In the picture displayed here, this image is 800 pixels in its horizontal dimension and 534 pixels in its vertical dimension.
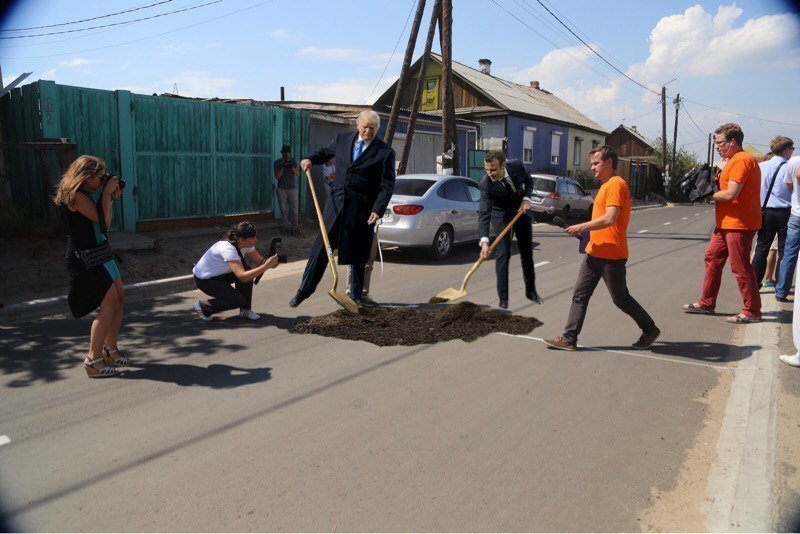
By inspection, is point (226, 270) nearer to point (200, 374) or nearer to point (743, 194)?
point (200, 374)

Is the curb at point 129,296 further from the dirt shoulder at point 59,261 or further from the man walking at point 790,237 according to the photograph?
the man walking at point 790,237

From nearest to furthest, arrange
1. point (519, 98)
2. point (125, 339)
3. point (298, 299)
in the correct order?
point (125, 339) < point (298, 299) < point (519, 98)

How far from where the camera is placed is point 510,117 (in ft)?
105

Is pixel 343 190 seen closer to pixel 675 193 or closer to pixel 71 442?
pixel 71 442

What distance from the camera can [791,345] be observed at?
19.0 ft

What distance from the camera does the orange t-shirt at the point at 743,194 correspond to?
242 inches

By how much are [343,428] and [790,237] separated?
6051 millimetres

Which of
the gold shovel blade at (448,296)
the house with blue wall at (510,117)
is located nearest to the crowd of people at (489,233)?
the gold shovel blade at (448,296)

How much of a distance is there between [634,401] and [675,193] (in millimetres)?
48380

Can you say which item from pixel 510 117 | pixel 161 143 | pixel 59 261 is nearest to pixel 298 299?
pixel 59 261

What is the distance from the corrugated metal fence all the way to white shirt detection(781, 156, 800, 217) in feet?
33.1

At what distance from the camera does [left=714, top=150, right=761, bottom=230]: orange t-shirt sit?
6156 millimetres

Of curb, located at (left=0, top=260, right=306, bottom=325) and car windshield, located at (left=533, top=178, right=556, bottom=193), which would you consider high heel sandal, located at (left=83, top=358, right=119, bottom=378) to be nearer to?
curb, located at (left=0, top=260, right=306, bottom=325)

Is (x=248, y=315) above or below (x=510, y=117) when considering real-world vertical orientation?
below
